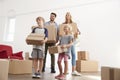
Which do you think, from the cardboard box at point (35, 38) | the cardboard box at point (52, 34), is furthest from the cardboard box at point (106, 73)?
the cardboard box at point (52, 34)

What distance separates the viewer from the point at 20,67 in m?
3.54

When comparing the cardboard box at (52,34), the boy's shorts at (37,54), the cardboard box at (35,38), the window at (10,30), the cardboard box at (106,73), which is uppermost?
the window at (10,30)

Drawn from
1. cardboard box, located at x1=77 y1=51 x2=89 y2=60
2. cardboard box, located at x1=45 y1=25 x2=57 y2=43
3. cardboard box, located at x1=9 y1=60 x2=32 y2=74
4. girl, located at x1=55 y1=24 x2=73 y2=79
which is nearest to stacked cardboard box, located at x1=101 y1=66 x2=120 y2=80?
girl, located at x1=55 y1=24 x2=73 y2=79

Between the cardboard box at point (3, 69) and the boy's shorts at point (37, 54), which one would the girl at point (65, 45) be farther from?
the cardboard box at point (3, 69)

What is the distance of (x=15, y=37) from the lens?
7953 millimetres

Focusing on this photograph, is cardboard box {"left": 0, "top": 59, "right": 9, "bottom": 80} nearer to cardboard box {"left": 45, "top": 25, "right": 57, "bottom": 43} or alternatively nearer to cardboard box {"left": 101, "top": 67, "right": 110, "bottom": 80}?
cardboard box {"left": 101, "top": 67, "right": 110, "bottom": 80}

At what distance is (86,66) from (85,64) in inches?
2.4

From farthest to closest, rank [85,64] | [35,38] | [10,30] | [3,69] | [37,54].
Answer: [10,30] → [85,64] → [37,54] → [35,38] → [3,69]

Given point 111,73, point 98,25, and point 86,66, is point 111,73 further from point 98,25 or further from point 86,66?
point 98,25

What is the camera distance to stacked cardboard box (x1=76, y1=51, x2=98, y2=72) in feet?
16.5

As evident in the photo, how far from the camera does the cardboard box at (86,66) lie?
16.5 feet

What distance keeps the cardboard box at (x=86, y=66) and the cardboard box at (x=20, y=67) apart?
1.74 meters

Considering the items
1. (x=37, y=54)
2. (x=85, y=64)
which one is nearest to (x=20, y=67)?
(x=37, y=54)

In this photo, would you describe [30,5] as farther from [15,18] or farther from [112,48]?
[112,48]
